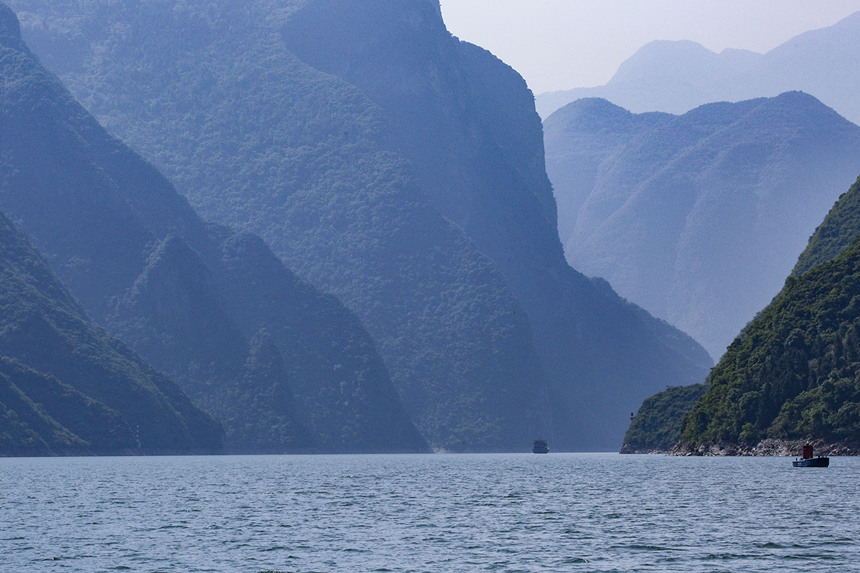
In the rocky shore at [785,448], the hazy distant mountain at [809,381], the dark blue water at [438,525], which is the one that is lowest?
the dark blue water at [438,525]

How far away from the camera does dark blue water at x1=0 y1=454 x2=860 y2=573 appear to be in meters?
59.2

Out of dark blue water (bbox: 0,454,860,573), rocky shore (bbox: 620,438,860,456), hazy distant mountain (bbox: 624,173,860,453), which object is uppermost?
hazy distant mountain (bbox: 624,173,860,453)

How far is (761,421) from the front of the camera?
192375mm

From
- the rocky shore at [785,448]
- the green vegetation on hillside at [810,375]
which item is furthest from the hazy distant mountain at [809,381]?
the rocky shore at [785,448]

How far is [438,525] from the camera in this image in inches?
2997

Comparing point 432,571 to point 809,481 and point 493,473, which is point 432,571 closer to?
point 809,481

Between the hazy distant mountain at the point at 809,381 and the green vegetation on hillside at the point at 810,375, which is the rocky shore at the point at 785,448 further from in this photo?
the green vegetation on hillside at the point at 810,375

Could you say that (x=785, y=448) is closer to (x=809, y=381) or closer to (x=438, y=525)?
(x=809, y=381)

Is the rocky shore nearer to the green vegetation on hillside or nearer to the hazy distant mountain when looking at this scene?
the hazy distant mountain

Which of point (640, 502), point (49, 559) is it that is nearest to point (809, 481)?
point (640, 502)

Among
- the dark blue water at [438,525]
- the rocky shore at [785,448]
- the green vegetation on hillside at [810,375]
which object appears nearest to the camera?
the dark blue water at [438,525]

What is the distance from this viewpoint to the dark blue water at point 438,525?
194 feet

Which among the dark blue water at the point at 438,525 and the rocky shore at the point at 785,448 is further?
the rocky shore at the point at 785,448

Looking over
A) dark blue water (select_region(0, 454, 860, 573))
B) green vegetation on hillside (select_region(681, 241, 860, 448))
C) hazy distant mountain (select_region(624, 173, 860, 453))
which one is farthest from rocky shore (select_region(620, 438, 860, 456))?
dark blue water (select_region(0, 454, 860, 573))
